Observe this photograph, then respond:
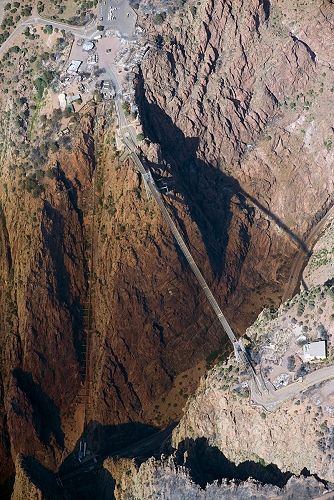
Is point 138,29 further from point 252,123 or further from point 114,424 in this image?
point 114,424

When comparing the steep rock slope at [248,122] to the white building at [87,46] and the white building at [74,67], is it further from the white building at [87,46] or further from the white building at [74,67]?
the white building at [74,67]

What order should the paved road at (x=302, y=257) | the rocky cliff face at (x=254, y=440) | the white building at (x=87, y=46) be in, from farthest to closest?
the paved road at (x=302, y=257) < the white building at (x=87, y=46) < the rocky cliff face at (x=254, y=440)

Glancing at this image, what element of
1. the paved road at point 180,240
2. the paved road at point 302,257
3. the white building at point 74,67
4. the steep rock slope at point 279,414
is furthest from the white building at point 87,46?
the steep rock slope at point 279,414

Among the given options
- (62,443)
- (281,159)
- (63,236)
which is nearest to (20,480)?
(62,443)

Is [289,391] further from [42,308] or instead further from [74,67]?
[74,67]

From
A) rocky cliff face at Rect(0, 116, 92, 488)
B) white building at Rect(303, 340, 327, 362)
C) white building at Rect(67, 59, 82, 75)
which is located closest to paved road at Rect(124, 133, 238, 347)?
rocky cliff face at Rect(0, 116, 92, 488)

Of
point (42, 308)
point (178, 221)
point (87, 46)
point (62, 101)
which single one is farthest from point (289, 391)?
point (87, 46)
